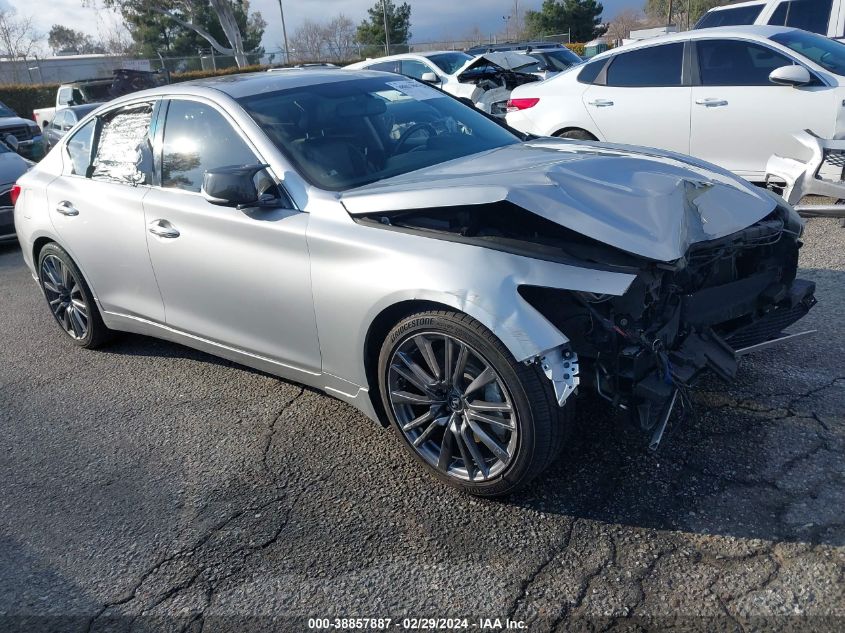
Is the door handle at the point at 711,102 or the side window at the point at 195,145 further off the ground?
the side window at the point at 195,145

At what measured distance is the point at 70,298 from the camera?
518 cm

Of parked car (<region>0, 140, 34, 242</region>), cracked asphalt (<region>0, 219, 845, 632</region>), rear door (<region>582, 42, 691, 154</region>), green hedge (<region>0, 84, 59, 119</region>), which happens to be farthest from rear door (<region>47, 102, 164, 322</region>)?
green hedge (<region>0, 84, 59, 119</region>)

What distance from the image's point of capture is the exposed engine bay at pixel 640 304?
290cm

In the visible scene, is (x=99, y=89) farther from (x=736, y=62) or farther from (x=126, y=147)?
(x=736, y=62)

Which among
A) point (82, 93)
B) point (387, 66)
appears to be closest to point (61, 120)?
point (82, 93)

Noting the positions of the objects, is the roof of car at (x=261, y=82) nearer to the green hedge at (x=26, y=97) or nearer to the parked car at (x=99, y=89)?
the parked car at (x=99, y=89)

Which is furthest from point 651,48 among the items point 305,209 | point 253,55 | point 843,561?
point 253,55

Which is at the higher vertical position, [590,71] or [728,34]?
[728,34]

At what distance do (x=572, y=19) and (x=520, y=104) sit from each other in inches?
1687

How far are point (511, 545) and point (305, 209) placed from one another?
174 centimetres

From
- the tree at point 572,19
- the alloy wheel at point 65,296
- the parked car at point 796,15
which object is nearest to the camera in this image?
the alloy wheel at point 65,296

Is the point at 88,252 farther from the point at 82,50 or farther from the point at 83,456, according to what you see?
the point at 82,50

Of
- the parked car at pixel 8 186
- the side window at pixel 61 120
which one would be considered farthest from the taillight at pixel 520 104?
the side window at pixel 61 120

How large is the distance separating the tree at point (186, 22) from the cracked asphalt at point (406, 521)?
43.0 m
